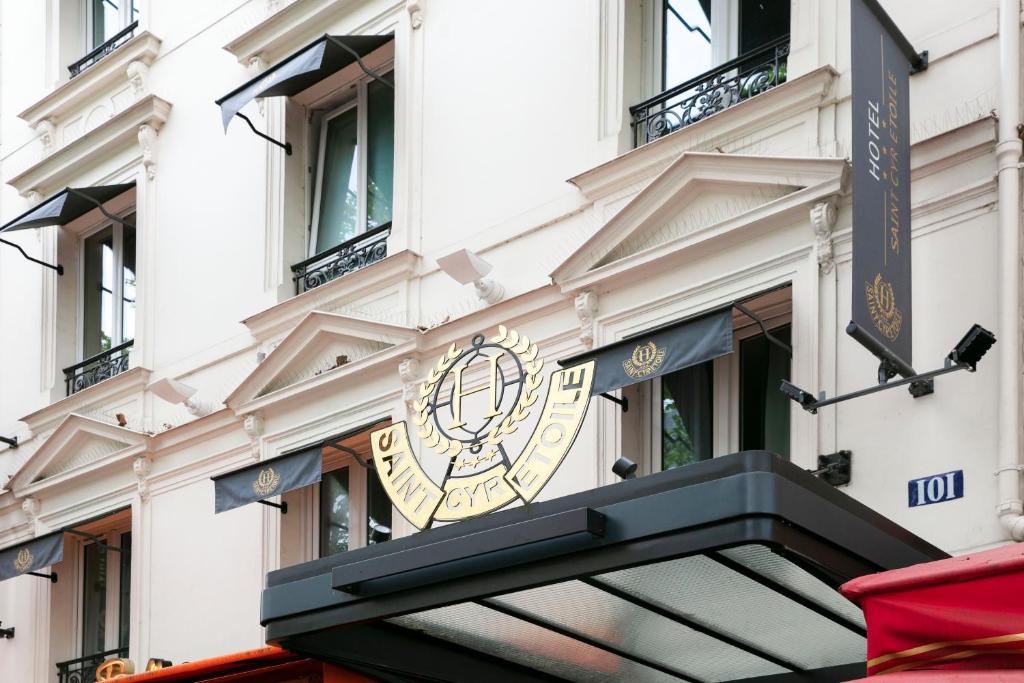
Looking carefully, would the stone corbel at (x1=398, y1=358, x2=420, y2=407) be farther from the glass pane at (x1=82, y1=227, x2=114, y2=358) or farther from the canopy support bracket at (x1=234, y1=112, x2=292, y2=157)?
the glass pane at (x1=82, y1=227, x2=114, y2=358)

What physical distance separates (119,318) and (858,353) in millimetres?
8760

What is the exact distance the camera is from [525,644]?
934 centimetres

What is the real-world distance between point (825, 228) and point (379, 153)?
5033 millimetres

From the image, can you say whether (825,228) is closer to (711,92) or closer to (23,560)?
(711,92)

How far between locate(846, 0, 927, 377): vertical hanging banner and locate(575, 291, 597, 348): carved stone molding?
103 inches

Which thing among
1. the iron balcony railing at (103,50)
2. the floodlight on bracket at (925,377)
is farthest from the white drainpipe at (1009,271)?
the iron balcony railing at (103,50)

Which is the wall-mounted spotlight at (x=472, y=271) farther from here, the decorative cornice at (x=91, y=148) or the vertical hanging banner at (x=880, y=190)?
the decorative cornice at (x=91, y=148)

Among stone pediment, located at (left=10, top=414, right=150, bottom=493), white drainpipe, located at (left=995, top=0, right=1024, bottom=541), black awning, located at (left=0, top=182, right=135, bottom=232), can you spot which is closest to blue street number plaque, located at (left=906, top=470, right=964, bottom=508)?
white drainpipe, located at (left=995, top=0, right=1024, bottom=541)

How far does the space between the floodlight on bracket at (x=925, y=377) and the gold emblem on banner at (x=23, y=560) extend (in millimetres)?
7952

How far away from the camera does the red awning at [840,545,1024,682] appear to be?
5.88 m

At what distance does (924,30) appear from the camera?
976 centimetres

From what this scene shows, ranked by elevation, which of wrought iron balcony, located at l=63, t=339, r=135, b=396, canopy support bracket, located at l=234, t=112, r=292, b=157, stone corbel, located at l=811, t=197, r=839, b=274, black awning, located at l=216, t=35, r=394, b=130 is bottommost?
stone corbel, located at l=811, t=197, r=839, b=274

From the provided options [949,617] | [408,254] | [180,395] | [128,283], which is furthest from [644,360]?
[128,283]

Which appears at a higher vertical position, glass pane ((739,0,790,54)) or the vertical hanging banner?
glass pane ((739,0,790,54))
